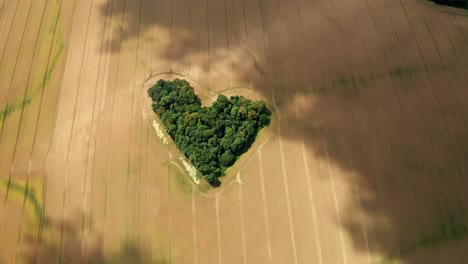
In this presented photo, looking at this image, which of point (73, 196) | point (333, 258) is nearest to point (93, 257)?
point (73, 196)

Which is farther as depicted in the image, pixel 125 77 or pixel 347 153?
pixel 125 77

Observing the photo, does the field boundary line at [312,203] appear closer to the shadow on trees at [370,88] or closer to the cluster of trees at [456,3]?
the shadow on trees at [370,88]

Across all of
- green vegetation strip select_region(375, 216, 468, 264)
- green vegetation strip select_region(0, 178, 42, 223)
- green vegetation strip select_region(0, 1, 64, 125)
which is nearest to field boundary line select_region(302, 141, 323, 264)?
green vegetation strip select_region(375, 216, 468, 264)

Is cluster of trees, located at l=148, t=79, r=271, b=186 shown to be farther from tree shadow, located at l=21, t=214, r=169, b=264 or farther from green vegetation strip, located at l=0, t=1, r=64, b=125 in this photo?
green vegetation strip, located at l=0, t=1, r=64, b=125

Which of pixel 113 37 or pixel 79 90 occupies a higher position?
pixel 113 37

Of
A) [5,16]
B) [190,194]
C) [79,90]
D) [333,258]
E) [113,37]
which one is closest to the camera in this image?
[333,258]

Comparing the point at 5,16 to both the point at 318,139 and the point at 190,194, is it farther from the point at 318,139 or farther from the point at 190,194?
the point at 318,139

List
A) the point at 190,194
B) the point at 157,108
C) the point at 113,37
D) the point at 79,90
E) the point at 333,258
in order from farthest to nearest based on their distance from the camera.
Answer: the point at 113,37
the point at 79,90
the point at 157,108
the point at 190,194
the point at 333,258

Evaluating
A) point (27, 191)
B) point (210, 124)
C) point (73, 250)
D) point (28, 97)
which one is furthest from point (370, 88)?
point (28, 97)
